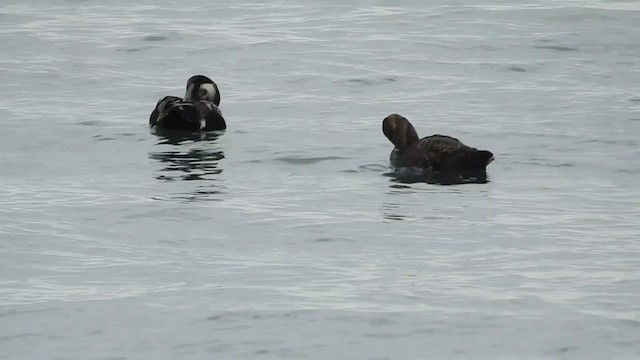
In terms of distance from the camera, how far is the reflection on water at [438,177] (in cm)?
1397

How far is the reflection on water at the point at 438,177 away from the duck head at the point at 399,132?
538mm

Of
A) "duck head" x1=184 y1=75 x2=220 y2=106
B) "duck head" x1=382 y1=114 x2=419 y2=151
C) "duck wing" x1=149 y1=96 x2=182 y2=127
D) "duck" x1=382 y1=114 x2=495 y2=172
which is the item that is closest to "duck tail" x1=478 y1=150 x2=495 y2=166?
"duck" x1=382 y1=114 x2=495 y2=172

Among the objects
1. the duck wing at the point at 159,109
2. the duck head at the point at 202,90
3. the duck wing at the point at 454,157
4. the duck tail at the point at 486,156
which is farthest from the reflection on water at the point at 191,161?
the duck tail at the point at 486,156

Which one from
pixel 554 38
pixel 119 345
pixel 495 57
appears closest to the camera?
pixel 119 345

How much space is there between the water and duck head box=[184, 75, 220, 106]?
48 centimetres

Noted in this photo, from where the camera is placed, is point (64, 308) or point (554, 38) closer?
point (64, 308)

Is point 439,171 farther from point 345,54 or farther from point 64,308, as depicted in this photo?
point 345,54

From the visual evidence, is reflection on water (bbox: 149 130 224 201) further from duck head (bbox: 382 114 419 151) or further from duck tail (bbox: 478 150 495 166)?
duck tail (bbox: 478 150 495 166)

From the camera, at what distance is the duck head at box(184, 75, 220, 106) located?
1855cm

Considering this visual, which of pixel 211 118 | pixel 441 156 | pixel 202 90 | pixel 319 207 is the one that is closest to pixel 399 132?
pixel 441 156

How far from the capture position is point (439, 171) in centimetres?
1437

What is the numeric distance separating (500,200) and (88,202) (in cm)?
329

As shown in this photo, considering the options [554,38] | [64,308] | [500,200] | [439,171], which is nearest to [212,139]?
[439,171]

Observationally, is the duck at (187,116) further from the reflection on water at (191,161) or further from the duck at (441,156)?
the duck at (441,156)
